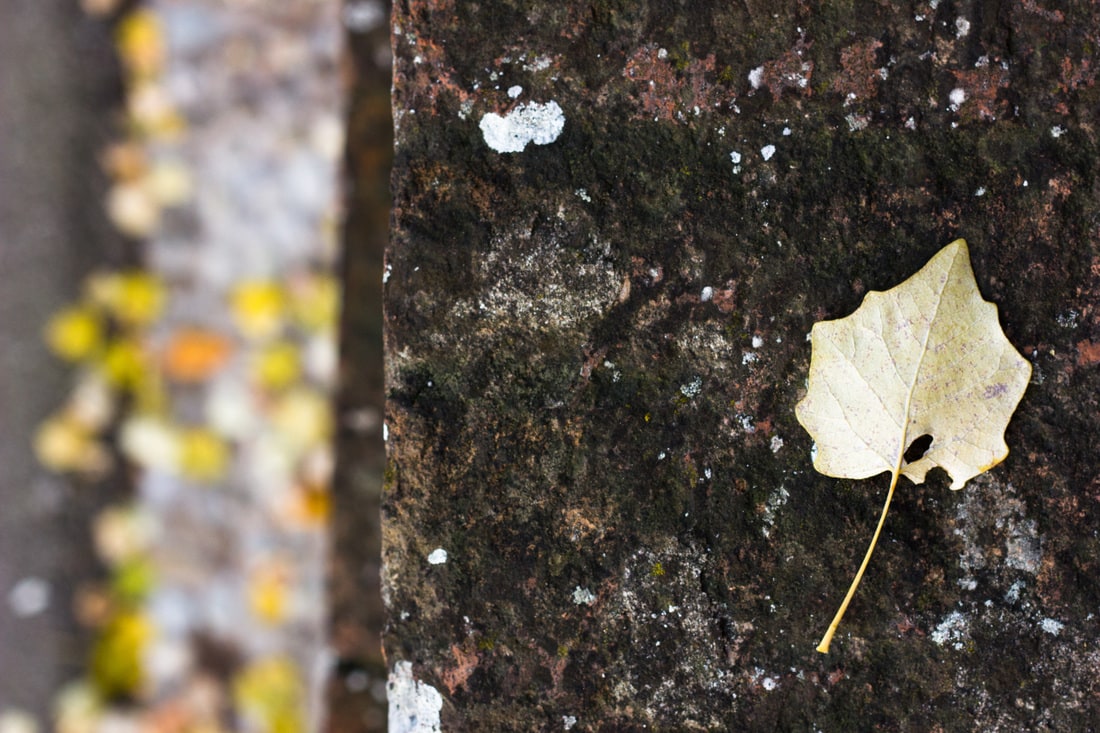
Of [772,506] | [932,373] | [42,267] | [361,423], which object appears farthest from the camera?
[42,267]

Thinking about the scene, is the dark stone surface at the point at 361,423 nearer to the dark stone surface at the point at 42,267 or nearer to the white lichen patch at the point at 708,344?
the dark stone surface at the point at 42,267

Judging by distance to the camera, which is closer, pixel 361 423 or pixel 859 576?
pixel 859 576

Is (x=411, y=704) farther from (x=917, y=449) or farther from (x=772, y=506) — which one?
(x=917, y=449)

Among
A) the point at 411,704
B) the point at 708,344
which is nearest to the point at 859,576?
the point at 708,344

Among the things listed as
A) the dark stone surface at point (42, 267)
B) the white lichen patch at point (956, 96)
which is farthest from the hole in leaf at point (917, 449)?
the dark stone surface at point (42, 267)

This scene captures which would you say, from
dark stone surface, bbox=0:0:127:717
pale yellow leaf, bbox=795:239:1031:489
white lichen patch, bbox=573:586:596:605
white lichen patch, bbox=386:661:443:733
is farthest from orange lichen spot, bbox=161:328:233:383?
pale yellow leaf, bbox=795:239:1031:489
